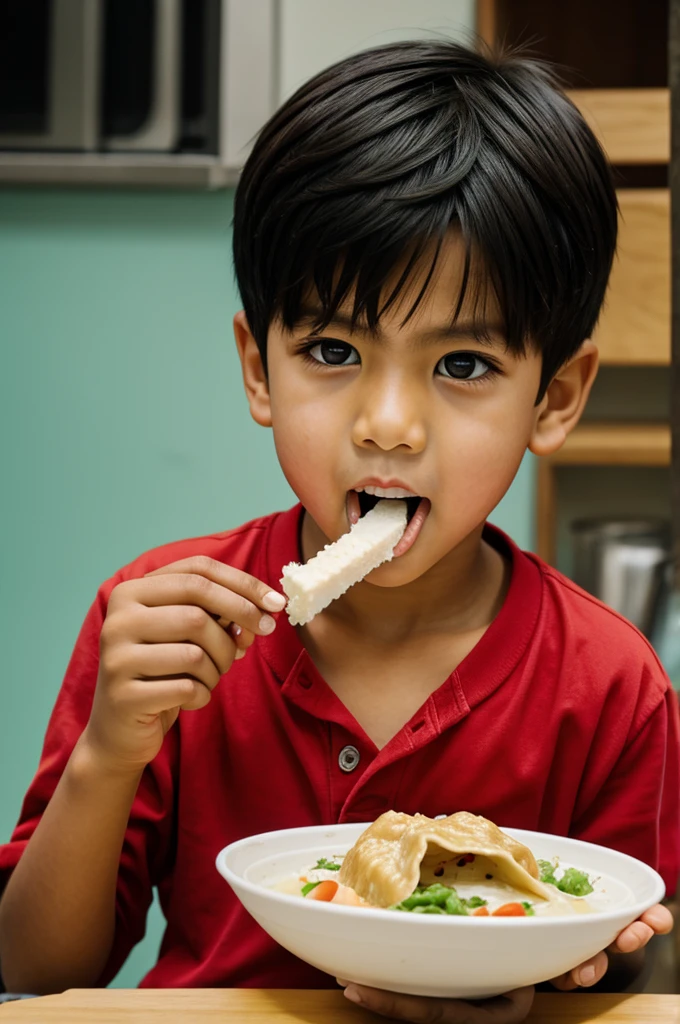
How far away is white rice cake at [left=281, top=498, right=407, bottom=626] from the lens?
32.2 inches

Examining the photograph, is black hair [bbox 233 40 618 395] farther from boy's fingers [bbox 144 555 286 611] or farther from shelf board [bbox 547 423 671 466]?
shelf board [bbox 547 423 671 466]

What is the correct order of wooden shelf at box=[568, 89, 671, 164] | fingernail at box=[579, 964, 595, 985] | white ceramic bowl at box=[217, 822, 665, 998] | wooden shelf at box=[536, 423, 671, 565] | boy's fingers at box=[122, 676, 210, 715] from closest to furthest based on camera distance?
white ceramic bowl at box=[217, 822, 665, 998] → fingernail at box=[579, 964, 595, 985] → boy's fingers at box=[122, 676, 210, 715] → wooden shelf at box=[568, 89, 671, 164] → wooden shelf at box=[536, 423, 671, 565]

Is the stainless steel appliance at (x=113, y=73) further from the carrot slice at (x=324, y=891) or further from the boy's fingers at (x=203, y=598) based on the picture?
the carrot slice at (x=324, y=891)

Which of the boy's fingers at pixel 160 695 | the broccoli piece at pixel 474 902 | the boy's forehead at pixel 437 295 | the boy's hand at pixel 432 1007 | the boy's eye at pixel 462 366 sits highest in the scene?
the boy's forehead at pixel 437 295

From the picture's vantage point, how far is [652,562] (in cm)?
192

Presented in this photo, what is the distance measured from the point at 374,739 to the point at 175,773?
179 mm

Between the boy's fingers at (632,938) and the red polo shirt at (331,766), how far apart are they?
26cm

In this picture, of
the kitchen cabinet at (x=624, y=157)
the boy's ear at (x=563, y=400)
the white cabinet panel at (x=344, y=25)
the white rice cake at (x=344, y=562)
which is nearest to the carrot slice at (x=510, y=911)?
the white rice cake at (x=344, y=562)

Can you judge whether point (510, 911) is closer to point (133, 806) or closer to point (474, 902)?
point (474, 902)

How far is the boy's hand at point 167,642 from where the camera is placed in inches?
32.7

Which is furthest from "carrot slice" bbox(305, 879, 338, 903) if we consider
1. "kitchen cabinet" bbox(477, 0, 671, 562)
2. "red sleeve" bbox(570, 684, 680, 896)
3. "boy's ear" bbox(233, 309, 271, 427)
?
"kitchen cabinet" bbox(477, 0, 671, 562)

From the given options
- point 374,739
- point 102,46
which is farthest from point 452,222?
point 102,46

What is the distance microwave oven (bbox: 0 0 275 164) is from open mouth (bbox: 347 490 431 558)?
1180mm

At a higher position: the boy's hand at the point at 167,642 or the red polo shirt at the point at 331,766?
the boy's hand at the point at 167,642
